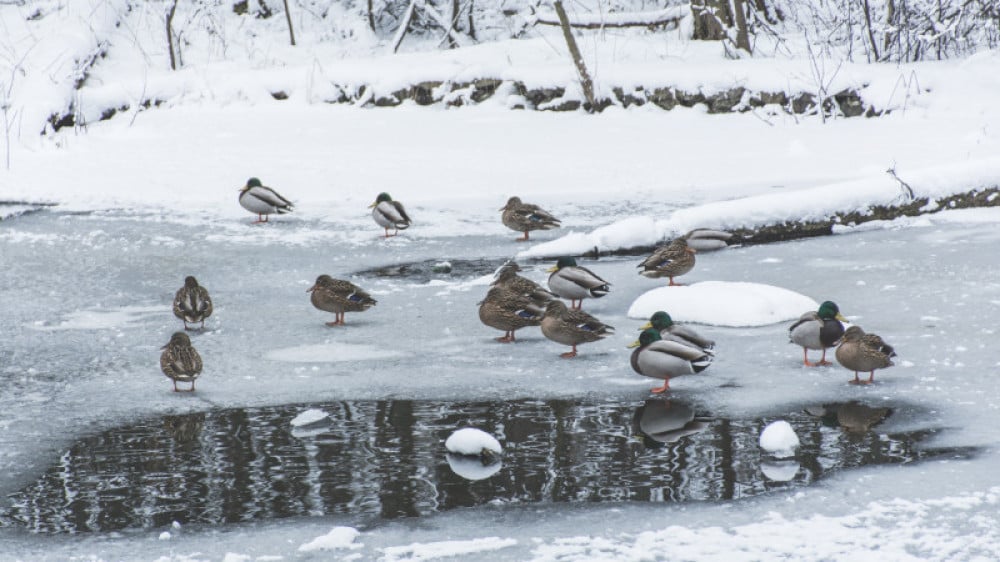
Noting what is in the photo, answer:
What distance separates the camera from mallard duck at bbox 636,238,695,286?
10695mm

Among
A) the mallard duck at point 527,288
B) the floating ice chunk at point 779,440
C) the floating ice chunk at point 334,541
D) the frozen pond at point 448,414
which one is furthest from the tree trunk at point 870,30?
the floating ice chunk at point 334,541

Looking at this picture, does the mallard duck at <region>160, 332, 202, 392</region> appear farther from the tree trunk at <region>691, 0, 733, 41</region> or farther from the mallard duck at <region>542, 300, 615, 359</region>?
the tree trunk at <region>691, 0, 733, 41</region>

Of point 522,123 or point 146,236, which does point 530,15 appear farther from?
point 146,236

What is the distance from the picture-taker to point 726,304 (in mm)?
9617

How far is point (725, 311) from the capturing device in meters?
9.55

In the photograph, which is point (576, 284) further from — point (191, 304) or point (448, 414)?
point (191, 304)

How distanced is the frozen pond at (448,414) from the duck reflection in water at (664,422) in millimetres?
59

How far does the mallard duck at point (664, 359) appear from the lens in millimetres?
7676

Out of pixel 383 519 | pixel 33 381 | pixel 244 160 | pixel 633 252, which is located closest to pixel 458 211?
pixel 633 252

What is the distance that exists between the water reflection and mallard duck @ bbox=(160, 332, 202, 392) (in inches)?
19.9

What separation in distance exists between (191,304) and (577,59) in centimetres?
1236

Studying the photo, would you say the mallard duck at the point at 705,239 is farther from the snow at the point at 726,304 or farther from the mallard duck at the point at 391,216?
the mallard duck at the point at 391,216

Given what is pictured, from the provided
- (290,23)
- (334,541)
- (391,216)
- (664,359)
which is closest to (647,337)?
(664,359)

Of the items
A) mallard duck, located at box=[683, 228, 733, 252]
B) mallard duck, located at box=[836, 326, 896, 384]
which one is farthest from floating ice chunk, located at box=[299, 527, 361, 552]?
mallard duck, located at box=[683, 228, 733, 252]
